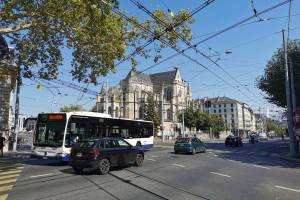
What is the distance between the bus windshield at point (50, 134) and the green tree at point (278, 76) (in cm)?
2605

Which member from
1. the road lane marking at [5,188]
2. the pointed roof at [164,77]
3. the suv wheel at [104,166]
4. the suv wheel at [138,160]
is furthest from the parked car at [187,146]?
the pointed roof at [164,77]

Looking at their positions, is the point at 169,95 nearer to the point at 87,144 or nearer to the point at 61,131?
the point at 61,131

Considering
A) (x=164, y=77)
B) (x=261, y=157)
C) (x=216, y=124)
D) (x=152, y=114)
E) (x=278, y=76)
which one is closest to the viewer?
(x=261, y=157)

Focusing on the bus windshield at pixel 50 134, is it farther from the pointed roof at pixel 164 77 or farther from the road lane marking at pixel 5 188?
the pointed roof at pixel 164 77

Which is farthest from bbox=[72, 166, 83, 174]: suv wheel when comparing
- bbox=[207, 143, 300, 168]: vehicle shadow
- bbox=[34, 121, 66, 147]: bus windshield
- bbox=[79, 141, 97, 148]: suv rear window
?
bbox=[207, 143, 300, 168]: vehicle shadow

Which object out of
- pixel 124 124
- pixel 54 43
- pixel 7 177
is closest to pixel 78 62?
pixel 54 43

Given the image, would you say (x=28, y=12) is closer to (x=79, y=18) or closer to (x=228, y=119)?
(x=79, y=18)

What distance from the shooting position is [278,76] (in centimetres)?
3959

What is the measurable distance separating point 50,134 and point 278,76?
94.1 ft

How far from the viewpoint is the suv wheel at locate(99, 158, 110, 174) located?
1513 centimetres

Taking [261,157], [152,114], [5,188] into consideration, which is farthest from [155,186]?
[152,114]

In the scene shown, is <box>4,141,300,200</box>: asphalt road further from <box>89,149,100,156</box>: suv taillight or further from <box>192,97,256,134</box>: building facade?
<box>192,97,256,134</box>: building facade

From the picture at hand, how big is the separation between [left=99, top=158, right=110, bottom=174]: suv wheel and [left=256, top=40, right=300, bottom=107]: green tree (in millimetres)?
26778

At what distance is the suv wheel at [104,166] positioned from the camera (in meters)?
15.1
